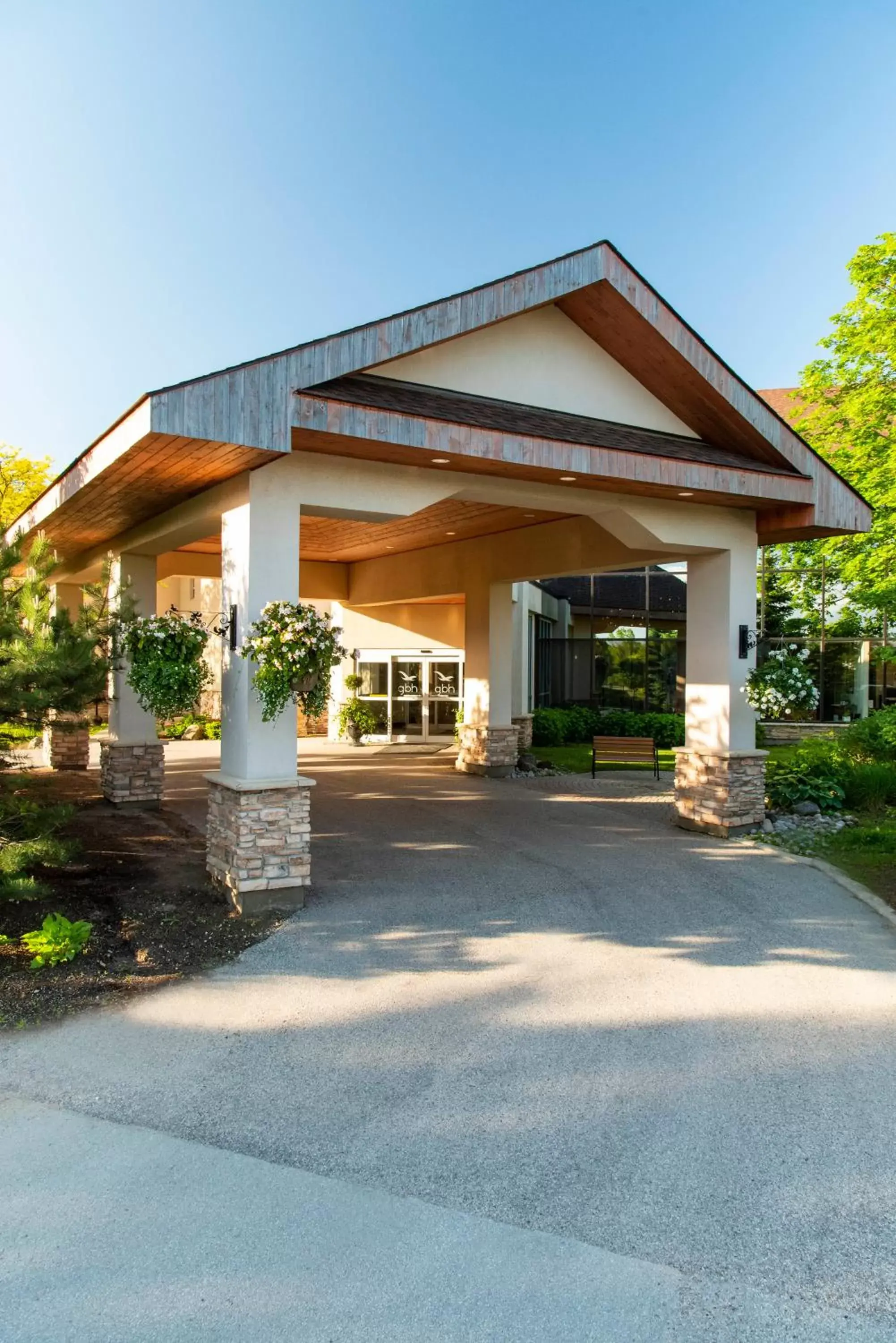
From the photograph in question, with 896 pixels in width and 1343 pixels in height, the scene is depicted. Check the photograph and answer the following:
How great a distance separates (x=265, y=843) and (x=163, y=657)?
74.3 inches

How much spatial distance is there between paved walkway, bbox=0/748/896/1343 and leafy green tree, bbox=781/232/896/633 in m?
9.41

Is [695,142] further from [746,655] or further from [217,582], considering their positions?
[217,582]

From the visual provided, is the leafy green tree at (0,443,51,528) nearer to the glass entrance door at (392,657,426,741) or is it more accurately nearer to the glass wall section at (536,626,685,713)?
the glass entrance door at (392,657,426,741)

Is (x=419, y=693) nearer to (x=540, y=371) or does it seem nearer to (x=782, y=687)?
(x=782, y=687)

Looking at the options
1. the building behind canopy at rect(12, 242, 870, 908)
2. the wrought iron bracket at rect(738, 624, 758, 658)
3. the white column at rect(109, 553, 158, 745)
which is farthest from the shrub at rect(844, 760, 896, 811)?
the white column at rect(109, 553, 158, 745)

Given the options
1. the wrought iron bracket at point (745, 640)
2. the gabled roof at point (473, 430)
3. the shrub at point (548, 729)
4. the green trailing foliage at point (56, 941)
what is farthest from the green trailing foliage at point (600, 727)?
the green trailing foliage at point (56, 941)

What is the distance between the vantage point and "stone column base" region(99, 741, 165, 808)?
11.3m

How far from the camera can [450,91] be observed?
15.4 metres

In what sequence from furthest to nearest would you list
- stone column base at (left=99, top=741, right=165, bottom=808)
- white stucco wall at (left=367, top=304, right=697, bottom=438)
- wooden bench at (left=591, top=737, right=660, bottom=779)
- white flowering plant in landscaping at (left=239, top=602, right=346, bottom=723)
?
wooden bench at (left=591, top=737, right=660, bottom=779), stone column base at (left=99, top=741, right=165, bottom=808), white stucco wall at (left=367, top=304, right=697, bottom=438), white flowering plant in landscaping at (left=239, top=602, right=346, bottom=723)

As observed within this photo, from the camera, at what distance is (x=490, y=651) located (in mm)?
15195

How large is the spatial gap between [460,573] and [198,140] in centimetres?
809

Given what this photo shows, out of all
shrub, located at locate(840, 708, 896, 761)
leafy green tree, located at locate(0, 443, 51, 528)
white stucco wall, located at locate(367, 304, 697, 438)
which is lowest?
shrub, located at locate(840, 708, 896, 761)

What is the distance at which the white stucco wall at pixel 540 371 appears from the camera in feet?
27.1

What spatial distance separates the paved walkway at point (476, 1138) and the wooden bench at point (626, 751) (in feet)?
24.8
